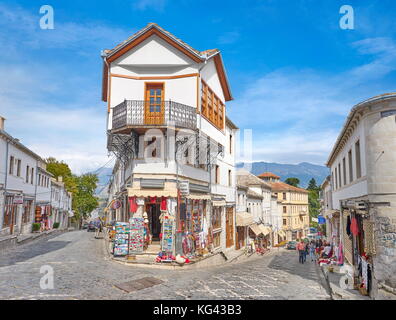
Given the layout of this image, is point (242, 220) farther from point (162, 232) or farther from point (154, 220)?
point (162, 232)

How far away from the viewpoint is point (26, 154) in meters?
26.7

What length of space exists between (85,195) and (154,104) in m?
49.2

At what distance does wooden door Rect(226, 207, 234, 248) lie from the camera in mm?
24820

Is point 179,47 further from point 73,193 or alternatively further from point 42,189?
point 73,193

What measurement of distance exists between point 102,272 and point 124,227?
3.23 m

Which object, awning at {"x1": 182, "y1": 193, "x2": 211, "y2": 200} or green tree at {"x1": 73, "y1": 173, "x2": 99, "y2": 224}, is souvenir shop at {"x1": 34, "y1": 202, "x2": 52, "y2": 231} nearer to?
awning at {"x1": 182, "y1": 193, "x2": 211, "y2": 200}

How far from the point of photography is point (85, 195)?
196 ft

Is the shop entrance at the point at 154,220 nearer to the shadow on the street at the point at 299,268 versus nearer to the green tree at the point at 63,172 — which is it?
the shadow on the street at the point at 299,268

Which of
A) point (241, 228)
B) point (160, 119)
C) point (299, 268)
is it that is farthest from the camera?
point (241, 228)

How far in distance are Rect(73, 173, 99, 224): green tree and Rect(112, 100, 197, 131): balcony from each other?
47.4 metres

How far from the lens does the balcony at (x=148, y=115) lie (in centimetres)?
1481

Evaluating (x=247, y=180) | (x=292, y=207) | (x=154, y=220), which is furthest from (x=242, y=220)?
(x=292, y=207)
